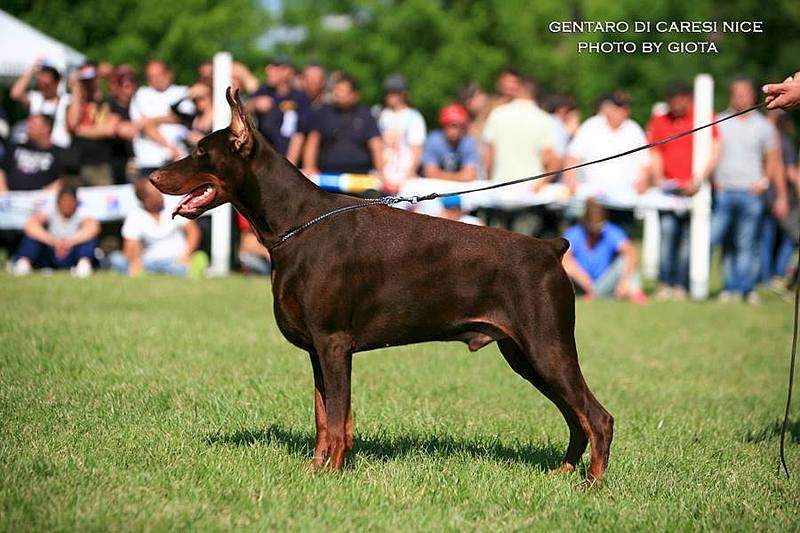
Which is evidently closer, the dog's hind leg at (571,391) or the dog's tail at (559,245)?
the dog's hind leg at (571,391)

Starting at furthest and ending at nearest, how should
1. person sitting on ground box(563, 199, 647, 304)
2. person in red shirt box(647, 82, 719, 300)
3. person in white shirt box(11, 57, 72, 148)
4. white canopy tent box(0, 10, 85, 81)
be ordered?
white canopy tent box(0, 10, 85, 81) → person in white shirt box(11, 57, 72, 148) → person in red shirt box(647, 82, 719, 300) → person sitting on ground box(563, 199, 647, 304)

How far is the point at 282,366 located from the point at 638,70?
3105cm

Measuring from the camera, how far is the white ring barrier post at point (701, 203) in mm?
16156

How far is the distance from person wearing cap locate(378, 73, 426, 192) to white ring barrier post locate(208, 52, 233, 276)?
2.27 meters

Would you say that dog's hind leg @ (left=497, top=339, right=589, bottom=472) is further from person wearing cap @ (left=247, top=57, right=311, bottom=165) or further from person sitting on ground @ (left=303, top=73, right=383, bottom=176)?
person wearing cap @ (left=247, top=57, right=311, bottom=165)

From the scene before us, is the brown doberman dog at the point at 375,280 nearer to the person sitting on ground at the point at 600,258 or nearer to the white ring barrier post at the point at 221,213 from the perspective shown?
the person sitting on ground at the point at 600,258

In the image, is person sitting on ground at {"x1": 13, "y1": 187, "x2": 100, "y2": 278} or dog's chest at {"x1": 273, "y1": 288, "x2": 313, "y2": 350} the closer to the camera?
dog's chest at {"x1": 273, "y1": 288, "x2": 313, "y2": 350}

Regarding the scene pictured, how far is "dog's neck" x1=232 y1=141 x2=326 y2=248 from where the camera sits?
604cm

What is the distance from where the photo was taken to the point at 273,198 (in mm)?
6074

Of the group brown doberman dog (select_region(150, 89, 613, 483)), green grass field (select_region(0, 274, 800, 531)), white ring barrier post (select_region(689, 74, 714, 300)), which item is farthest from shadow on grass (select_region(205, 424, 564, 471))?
white ring barrier post (select_region(689, 74, 714, 300))

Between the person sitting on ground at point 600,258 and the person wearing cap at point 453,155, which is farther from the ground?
the person wearing cap at point 453,155

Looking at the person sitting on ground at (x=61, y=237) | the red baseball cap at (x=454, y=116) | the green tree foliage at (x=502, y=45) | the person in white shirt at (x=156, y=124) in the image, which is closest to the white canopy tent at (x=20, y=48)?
the person in white shirt at (x=156, y=124)

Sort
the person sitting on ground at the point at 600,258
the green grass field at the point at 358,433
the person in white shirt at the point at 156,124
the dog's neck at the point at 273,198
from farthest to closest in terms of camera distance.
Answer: the person in white shirt at the point at 156,124 → the person sitting on ground at the point at 600,258 → the dog's neck at the point at 273,198 → the green grass field at the point at 358,433

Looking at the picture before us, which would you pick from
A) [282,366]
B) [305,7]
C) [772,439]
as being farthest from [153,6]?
[772,439]
